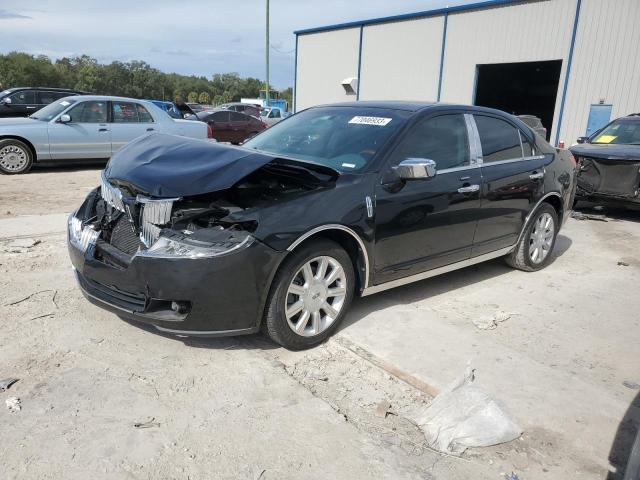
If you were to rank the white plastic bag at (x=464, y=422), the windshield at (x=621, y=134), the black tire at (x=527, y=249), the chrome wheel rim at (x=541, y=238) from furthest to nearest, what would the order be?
the windshield at (x=621, y=134) < the chrome wheel rim at (x=541, y=238) < the black tire at (x=527, y=249) < the white plastic bag at (x=464, y=422)

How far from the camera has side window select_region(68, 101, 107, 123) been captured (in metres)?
10.7

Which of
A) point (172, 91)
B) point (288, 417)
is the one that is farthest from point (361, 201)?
point (172, 91)

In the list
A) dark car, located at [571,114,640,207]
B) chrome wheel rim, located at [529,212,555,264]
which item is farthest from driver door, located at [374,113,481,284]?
dark car, located at [571,114,640,207]

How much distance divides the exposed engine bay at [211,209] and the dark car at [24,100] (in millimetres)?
12622

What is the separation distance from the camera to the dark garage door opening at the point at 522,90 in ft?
80.5

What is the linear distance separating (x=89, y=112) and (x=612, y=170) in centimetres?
1001

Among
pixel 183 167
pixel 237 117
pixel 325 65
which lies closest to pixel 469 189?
pixel 183 167

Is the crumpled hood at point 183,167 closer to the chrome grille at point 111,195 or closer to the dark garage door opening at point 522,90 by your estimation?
the chrome grille at point 111,195

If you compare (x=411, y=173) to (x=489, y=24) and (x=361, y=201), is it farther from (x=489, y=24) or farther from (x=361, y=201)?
(x=489, y=24)

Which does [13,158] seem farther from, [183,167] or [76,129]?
[183,167]

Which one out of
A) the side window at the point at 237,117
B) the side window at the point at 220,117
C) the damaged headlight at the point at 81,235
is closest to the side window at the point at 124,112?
the damaged headlight at the point at 81,235

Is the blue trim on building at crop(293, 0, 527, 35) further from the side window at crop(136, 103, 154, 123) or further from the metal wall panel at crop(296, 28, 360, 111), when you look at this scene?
the side window at crop(136, 103, 154, 123)

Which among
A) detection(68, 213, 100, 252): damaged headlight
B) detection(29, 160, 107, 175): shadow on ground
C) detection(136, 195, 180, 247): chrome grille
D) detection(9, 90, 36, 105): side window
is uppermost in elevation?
detection(9, 90, 36, 105): side window

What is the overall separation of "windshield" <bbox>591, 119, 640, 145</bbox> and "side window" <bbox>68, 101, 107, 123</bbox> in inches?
388
